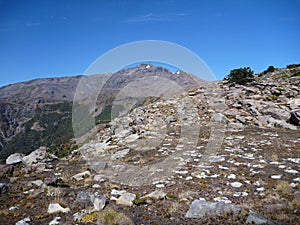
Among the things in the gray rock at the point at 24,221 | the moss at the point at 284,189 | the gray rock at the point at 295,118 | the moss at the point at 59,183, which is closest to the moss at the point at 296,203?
the moss at the point at 284,189

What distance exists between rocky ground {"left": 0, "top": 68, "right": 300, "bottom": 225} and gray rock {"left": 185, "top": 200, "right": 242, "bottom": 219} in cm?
3

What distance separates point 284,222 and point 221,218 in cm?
180

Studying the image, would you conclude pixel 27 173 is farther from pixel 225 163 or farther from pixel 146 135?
pixel 225 163

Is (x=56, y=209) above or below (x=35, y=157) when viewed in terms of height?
below

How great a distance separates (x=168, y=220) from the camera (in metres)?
7.70

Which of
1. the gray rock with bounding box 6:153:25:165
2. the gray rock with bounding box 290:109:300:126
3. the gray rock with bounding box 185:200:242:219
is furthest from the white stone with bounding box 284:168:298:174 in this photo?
the gray rock with bounding box 6:153:25:165

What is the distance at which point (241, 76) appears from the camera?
3962cm

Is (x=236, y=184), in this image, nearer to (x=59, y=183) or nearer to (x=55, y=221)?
(x=55, y=221)

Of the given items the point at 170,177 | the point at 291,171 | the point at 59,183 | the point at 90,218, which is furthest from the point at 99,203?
the point at 291,171

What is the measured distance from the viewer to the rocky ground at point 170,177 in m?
8.02

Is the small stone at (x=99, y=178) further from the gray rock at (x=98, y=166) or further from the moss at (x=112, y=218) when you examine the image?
the moss at (x=112, y=218)

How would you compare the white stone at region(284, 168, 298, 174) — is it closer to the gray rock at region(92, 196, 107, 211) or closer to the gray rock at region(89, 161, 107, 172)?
the gray rock at region(92, 196, 107, 211)

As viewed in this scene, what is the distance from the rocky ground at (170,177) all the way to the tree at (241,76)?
48.1ft

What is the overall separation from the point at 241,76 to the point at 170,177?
108 ft
